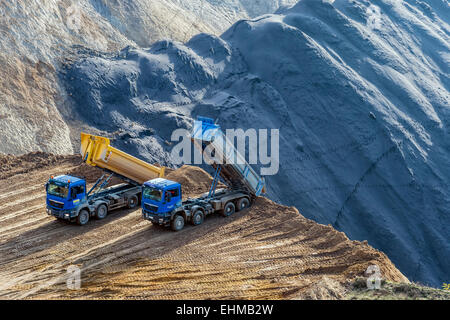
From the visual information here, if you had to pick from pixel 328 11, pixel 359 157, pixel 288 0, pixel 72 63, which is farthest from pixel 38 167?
pixel 288 0

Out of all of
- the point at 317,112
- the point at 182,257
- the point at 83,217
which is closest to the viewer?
the point at 182,257

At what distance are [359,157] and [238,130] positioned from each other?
28.5 ft

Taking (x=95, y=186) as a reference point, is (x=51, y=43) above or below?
below

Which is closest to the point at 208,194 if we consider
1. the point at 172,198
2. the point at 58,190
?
the point at 172,198

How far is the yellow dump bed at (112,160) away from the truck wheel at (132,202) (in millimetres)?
770

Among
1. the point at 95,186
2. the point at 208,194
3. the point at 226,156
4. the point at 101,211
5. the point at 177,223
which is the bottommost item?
the point at 101,211

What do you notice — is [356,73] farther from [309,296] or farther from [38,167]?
[309,296]

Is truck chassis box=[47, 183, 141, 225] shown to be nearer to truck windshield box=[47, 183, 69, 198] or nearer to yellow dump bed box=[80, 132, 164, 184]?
truck windshield box=[47, 183, 69, 198]

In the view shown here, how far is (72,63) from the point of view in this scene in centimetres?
3234

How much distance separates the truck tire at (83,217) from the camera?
1800cm

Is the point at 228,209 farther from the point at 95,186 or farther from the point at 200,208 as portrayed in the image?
the point at 95,186

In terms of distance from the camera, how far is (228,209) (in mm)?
19219

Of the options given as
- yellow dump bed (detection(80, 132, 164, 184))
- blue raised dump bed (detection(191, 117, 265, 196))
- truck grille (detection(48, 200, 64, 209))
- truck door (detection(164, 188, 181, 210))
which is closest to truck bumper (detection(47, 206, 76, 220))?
truck grille (detection(48, 200, 64, 209))

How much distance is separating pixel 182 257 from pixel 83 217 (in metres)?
5.00
